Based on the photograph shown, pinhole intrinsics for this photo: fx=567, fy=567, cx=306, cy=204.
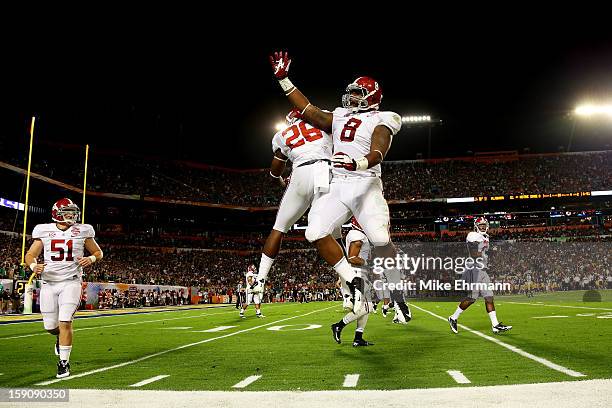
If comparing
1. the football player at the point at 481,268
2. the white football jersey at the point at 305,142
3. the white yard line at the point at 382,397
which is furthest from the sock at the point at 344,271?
the football player at the point at 481,268

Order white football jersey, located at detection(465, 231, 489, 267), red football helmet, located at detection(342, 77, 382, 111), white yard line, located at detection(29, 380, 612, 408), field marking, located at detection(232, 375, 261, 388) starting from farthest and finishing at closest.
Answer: white football jersey, located at detection(465, 231, 489, 267)
red football helmet, located at detection(342, 77, 382, 111)
field marking, located at detection(232, 375, 261, 388)
white yard line, located at detection(29, 380, 612, 408)

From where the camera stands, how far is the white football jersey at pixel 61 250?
709 cm

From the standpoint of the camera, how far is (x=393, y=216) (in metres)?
61.1

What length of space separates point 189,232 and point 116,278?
61.4 feet

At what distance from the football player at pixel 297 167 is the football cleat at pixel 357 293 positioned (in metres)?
1.19

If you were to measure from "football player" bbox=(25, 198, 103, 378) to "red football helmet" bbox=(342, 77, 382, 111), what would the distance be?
3.78 metres

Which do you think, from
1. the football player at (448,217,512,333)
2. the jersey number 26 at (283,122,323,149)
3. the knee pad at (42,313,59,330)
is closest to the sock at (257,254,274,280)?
the jersey number 26 at (283,122,323,149)

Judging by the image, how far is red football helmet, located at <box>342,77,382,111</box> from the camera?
6.89 metres

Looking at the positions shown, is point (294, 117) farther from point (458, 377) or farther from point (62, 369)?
point (62, 369)

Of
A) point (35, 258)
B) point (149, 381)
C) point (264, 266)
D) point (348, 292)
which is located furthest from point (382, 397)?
point (35, 258)

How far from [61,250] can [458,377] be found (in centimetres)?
497

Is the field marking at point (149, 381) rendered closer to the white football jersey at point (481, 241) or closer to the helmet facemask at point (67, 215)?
the helmet facemask at point (67, 215)

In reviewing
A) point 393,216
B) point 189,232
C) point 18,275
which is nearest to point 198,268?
point 189,232

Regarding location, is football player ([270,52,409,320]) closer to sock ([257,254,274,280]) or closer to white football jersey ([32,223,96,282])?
sock ([257,254,274,280])
